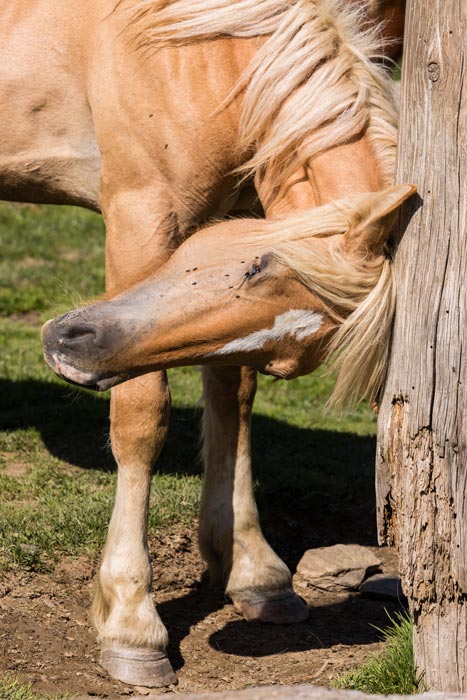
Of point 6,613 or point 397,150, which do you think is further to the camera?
point 6,613

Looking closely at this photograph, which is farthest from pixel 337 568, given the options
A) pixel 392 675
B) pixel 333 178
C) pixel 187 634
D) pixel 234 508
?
pixel 333 178

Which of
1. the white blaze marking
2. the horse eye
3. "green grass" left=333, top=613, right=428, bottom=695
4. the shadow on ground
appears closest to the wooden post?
"green grass" left=333, top=613, right=428, bottom=695

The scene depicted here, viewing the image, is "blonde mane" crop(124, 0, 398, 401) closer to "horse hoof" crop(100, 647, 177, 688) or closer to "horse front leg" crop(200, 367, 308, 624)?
"horse front leg" crop(200, 367, 308, 624)

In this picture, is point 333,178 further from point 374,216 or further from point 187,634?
point 187,634

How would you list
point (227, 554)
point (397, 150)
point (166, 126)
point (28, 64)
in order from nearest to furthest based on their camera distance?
1. point (397, 150)
2. point (166, 126)
3. point (28, 64)
4. point (227, 554)

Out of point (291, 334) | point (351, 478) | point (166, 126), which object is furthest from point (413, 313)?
point (351, 478)

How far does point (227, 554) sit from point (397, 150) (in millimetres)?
2136

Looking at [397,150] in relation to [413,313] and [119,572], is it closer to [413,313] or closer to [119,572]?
[413,313]

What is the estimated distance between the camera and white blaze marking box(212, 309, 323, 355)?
2775mm

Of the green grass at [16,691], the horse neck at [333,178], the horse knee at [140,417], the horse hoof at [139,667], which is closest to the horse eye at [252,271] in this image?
the horse neck at [333,178]

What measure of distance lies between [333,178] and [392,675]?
1625 mm

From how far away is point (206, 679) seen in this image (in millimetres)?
3699

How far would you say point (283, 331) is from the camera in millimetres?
2803

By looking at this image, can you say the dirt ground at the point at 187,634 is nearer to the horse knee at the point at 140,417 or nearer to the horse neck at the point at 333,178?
the horse knee at the point at 140,417
